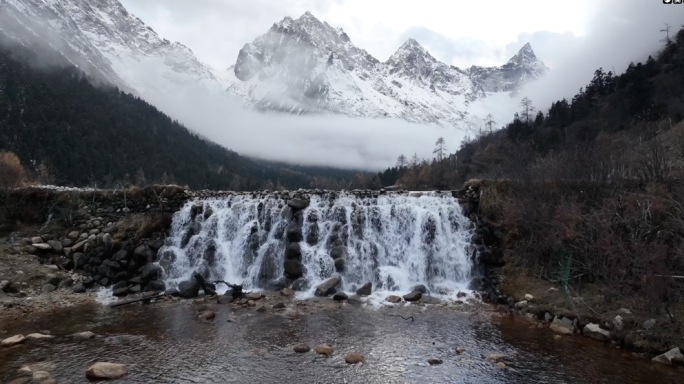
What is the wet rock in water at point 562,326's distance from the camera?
15.9 m

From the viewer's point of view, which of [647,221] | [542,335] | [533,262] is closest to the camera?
[542,335]

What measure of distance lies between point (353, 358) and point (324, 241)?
1314 centimetres

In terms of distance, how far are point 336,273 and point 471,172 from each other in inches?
2647

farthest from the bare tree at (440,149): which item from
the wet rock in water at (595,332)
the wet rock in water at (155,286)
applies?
the wet rock in water at (595,332)

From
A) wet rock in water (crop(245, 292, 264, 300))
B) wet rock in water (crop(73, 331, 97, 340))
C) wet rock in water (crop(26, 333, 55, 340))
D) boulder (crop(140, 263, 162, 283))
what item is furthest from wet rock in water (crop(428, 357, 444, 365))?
boulder (crop(140, 263, 162, 283))

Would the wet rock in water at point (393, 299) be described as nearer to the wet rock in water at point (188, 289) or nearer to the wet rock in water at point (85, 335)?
the wet rock in water at point (188, 289)

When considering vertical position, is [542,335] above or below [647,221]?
below

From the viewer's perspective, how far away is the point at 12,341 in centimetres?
1377

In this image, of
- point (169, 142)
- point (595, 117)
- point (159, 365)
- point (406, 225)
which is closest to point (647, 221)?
point (406, 225)

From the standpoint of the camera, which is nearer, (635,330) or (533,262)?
(635,330)

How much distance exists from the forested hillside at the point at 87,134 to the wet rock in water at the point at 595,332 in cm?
9120

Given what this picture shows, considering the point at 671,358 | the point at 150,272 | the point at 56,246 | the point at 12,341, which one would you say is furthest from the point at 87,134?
the point at 671,358

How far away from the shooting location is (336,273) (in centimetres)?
2381

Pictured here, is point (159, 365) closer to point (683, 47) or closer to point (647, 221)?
point (647, 221)
